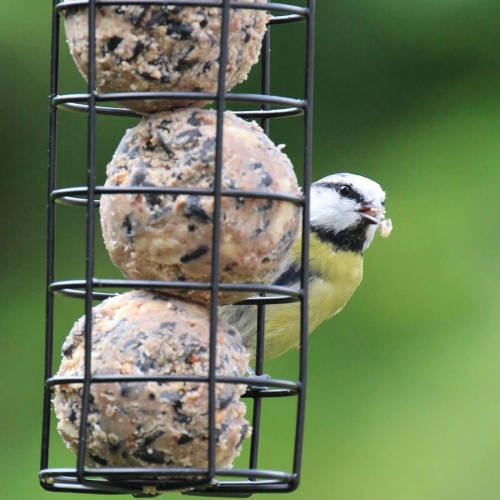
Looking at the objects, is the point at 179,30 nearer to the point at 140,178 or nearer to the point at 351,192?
the point at 140,178

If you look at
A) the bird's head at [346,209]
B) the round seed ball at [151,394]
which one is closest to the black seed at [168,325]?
the round seed ball at [151,394]

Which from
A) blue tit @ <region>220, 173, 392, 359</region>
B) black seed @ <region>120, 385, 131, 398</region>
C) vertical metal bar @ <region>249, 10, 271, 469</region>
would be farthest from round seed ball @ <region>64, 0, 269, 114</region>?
blue tit @ <region>220, 173, 392, 359</region>

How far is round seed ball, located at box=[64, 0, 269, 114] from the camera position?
2611 millimetres

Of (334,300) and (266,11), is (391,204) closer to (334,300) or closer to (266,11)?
(334,300)

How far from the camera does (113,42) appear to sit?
263 centimetres

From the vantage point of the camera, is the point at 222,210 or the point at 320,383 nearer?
the point at 222,210

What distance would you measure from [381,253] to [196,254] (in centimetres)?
261

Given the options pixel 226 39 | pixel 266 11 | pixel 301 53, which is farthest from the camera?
pixel 301 53

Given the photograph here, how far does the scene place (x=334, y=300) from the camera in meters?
4.35

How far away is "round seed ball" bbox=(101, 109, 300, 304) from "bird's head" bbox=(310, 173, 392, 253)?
1.53 metres

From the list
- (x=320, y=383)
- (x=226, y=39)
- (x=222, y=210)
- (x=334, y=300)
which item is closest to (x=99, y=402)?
(x=222, y=210)

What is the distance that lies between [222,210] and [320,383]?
101 inches

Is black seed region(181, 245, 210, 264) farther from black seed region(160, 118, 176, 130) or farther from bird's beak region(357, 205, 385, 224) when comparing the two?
bird's beak region(357, 205, 385, 224)

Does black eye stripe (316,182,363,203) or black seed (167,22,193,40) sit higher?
black seed (167,22,193,40)
